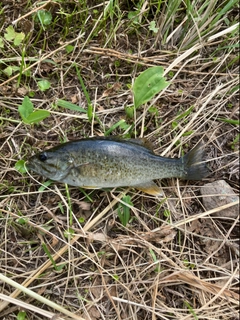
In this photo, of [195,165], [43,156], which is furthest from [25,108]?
[195,165]

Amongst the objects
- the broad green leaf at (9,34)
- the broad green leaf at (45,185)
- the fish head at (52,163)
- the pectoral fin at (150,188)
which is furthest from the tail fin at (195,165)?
the broad green leaf at (9,34)

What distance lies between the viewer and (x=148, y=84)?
2.90m

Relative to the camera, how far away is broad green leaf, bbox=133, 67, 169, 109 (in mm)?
2873

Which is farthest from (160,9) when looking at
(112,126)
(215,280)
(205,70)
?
(215,280)

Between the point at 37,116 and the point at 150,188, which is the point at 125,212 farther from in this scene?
the point at 37,116

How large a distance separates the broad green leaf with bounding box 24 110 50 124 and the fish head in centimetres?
27

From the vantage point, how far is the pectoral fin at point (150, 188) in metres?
2.87

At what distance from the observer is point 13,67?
304 cm

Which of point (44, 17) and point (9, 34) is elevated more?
point (44, 17)

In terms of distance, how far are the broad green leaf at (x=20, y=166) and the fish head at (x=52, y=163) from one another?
4.7 inches

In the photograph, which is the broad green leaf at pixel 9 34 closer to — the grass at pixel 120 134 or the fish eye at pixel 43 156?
the grass at pixel 120 134

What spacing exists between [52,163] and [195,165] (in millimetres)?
1132

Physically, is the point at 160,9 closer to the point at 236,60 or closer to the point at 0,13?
the point at 236,60

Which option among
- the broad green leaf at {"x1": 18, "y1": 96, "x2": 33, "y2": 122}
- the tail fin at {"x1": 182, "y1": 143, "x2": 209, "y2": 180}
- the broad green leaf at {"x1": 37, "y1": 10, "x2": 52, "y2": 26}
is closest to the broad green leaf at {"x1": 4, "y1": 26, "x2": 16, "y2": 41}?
the broad green leaf at {"x1": 37, "y1": 10, "x2": 52, "y2": 26}
